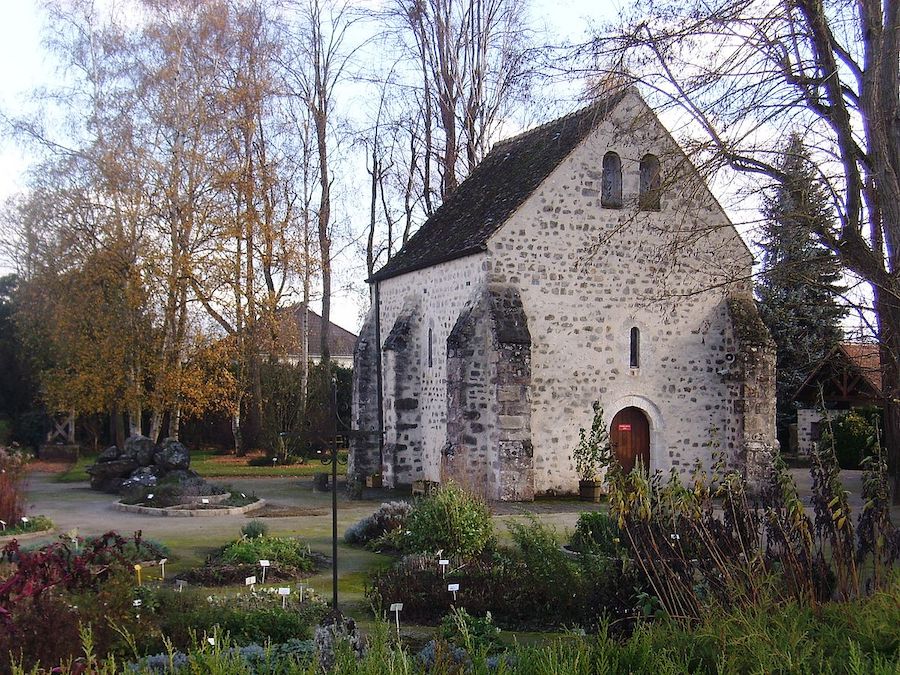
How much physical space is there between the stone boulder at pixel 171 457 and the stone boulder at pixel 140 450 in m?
0.23

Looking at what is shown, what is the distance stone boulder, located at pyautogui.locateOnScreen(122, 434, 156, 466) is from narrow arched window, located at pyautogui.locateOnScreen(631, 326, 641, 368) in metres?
→ 10.7

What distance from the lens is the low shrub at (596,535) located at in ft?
35.5

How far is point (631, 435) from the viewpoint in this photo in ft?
64.7

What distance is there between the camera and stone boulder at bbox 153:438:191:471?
66.9ft

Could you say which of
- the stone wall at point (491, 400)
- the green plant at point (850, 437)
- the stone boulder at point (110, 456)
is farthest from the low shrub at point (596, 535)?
the green plant at point (850, 437)

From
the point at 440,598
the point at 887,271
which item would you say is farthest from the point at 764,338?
the point at 440,598

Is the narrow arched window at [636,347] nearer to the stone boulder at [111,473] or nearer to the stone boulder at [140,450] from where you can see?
the stone boulder at [140,450]

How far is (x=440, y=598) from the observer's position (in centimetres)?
891

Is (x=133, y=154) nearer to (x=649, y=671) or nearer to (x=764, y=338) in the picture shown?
(x=764, y=338)

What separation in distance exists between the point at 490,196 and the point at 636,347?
15.4 feet

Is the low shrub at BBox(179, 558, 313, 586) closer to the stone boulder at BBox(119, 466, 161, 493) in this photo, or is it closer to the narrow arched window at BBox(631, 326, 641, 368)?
the stone boulder at BBox(119, 466, 161, 493)

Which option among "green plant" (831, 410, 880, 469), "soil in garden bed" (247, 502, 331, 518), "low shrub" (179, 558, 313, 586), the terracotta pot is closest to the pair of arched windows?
A: the terracotta pot

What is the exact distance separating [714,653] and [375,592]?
4170 millimetres

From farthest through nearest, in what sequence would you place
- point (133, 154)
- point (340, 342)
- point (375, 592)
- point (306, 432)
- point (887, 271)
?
point (340, 342)
point (306, 432)
point (133, 154)
point (887, 271)
point (375, 592)
